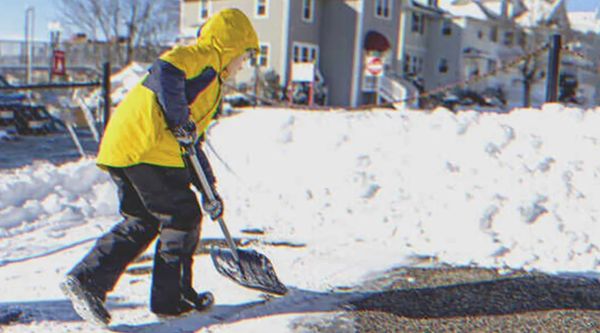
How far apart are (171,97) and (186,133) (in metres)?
0.19

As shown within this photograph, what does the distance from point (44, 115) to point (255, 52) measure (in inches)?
636

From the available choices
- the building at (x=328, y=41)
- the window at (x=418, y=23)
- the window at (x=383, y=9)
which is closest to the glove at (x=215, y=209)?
the building at (x=328, y=41)

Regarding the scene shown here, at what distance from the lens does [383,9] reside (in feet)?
122

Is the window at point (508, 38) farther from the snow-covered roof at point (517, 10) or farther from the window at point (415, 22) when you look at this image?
the window at point (415, 22)

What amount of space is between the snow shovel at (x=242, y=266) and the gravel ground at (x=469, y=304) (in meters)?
0.38

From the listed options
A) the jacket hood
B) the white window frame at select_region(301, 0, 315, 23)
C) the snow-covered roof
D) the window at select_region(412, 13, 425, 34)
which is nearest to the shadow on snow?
the jacket hood

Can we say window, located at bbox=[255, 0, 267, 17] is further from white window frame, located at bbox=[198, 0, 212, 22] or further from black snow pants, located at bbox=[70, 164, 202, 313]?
black snow pants, located at bbox=[70, 164, 202, 313]

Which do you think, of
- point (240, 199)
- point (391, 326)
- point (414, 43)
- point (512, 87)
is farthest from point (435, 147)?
point (512, 87)

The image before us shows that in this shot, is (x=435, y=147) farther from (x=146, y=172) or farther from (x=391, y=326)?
(x=146, y=172)

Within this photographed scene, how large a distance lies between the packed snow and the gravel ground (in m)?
0.19

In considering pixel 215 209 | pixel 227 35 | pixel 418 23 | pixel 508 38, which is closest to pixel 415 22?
pixel 418 23

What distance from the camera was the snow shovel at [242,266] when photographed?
3.54 metres

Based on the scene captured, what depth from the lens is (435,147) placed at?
22.1 feet

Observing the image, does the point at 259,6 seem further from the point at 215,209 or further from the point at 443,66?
the point at 215,209
